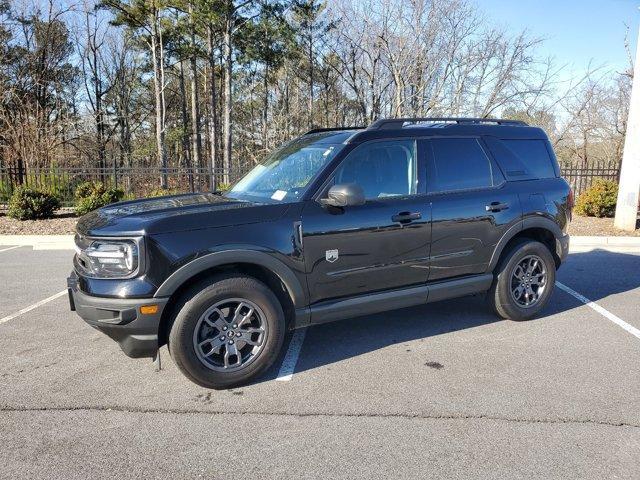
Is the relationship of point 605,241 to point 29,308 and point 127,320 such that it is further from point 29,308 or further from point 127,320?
point 29,308

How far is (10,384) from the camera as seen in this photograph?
3611 mm

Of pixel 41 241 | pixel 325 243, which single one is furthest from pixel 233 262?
pixel 41 241

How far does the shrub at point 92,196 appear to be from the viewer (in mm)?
12461

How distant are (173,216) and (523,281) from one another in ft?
11.5

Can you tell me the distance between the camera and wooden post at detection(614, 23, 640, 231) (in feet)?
33.3

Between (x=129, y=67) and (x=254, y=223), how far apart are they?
43.4 meters

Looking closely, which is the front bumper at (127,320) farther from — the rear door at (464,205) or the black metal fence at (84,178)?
the black metal fence at (84,178)

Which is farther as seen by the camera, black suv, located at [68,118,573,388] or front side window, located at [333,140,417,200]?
front side window, located at [333,140,417,200]

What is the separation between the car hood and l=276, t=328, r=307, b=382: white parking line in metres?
1.23

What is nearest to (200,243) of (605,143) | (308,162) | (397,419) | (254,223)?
(254,223)

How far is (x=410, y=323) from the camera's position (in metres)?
Result: 4.93

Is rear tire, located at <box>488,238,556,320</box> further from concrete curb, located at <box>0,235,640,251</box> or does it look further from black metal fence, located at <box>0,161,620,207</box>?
black metal fence, located at <box>0,161,620,207</box>

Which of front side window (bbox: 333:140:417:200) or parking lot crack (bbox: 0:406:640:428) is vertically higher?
front side window (bbox: 333:140:417:200)

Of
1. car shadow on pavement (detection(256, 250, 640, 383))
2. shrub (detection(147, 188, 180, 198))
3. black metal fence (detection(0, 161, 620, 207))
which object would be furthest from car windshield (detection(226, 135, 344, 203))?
black metal fence (detection(0, 161, 620, 207))
